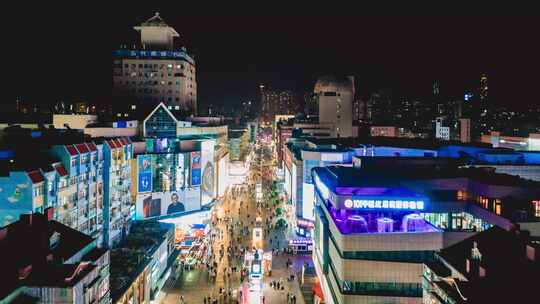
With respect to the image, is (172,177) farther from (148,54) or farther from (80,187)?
(148,54)

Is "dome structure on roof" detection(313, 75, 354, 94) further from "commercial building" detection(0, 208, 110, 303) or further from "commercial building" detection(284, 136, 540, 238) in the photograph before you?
"commercial building" detection(0, 208, 110, 303)

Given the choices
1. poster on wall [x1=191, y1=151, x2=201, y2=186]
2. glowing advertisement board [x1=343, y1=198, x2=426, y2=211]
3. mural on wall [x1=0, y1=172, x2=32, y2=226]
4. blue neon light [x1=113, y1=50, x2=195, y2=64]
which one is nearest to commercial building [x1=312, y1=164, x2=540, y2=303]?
glowing advertisement board [x1=343, y1=198, x2=426, y2=211]

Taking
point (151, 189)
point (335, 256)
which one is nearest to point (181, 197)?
point (151, 189)

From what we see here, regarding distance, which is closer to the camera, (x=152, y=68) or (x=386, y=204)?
(x=386, y=204)

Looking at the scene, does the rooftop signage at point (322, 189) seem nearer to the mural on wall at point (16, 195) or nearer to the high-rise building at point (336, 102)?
the mural on wall at point (16, 195)

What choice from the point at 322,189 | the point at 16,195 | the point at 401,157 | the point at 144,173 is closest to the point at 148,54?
the point at 144,173

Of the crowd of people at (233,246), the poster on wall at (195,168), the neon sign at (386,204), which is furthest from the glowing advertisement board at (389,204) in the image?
the poster on wall at (195,168)
